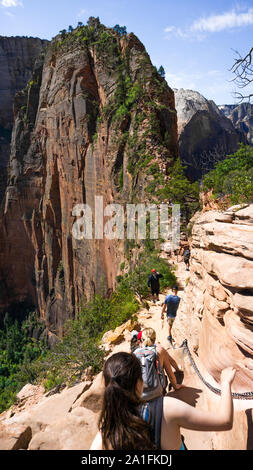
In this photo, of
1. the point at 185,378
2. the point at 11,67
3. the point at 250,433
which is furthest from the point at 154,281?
the point at 11,67

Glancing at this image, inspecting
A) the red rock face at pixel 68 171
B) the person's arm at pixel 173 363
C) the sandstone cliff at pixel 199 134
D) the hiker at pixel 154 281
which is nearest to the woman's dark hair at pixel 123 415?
the person's arm at pixel 173 363

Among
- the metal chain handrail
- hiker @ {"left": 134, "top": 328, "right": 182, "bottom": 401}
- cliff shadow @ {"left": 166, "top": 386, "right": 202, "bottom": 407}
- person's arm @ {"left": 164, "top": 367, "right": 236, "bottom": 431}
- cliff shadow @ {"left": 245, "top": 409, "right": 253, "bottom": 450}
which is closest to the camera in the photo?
person's arm @ {"left": 164, "top": 367, "right": 236, "bottom": 431}

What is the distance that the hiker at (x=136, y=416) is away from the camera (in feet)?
5.04

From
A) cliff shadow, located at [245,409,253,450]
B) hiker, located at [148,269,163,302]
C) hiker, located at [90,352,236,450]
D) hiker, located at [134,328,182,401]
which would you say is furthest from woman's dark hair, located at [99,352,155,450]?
hiker, located at [148,269,163,302]

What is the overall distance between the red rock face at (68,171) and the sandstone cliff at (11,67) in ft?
58.4

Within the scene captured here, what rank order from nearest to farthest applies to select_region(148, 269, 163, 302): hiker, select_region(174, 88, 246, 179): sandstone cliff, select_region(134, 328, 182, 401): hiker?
select_region(134, 328, 182, 401): hiker → select_region(148, 269, 163, 302): hiker → select_region(174, 88, 246, 179): sandstone cliff

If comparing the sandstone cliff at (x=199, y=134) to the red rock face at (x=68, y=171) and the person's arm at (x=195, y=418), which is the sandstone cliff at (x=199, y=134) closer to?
the red rock face at (x=68, y=171)

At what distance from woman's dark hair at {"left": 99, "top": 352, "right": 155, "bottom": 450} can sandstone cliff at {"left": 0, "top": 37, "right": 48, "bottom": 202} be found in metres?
55.8

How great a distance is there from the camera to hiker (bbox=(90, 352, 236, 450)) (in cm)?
154

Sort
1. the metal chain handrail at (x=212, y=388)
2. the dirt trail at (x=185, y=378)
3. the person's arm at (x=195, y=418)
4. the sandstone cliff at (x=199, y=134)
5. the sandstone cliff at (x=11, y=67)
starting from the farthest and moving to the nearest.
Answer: the sandstone cliff at (x=199, y=134), the sandstone cliff at (x=11, y=67), the dirt trail at (x=185, y=378), the metal chain handrail at (x=212, y=388), the person's arm at (x=195, y=418)

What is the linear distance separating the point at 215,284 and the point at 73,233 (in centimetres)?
2272

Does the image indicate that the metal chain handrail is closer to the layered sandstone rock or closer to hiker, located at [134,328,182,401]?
the layered sandstone rock
